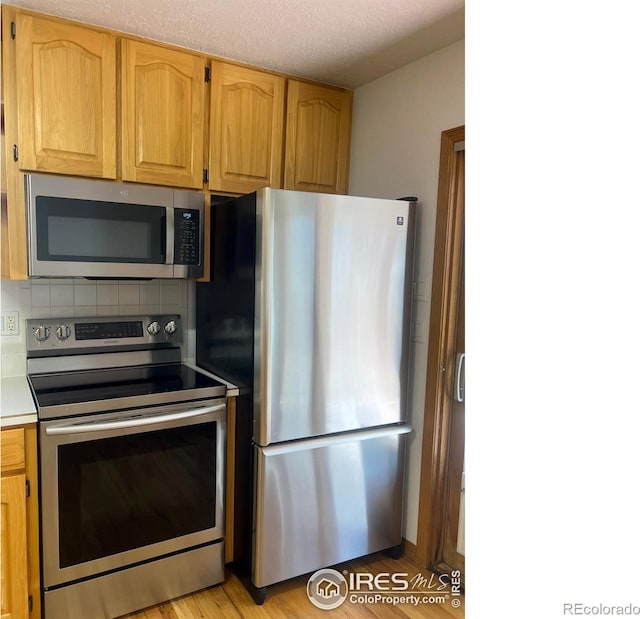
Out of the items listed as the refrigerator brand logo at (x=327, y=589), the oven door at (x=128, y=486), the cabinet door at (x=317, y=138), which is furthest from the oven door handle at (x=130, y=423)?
the cabinet door at (x=317, y=138)

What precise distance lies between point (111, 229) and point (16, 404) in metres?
0.73

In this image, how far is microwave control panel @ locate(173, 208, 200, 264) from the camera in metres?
2.07

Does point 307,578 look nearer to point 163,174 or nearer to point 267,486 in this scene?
point 267,486

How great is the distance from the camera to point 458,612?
195 cm

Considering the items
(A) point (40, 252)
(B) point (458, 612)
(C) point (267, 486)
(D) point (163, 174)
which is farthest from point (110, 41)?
(B) point (458, 612)

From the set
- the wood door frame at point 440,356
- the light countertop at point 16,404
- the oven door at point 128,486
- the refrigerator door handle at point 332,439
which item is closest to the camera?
the light countertop at point 16,404

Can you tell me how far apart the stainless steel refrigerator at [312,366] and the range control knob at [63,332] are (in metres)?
0.64

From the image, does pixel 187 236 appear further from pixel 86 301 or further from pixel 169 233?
pixel 86 301

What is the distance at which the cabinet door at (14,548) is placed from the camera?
158 cm

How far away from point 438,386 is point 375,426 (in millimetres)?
329

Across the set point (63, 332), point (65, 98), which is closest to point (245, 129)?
point (65, 98)

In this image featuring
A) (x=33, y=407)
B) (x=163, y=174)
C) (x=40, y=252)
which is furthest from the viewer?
(x=163, y=174)

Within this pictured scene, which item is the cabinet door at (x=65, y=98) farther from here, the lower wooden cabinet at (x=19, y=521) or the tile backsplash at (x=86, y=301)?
the lower wooden cabinet at (x=19, y=521)

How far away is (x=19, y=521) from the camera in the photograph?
5.24ft
